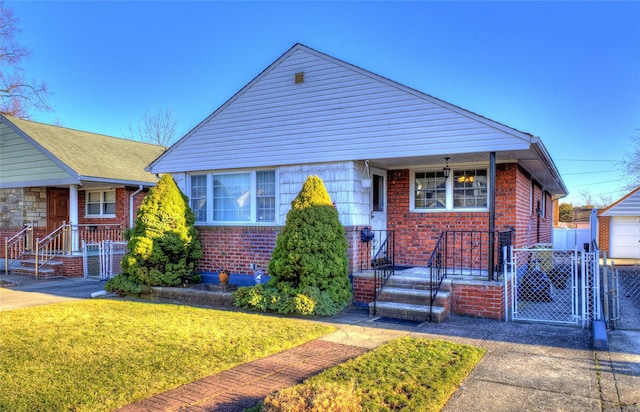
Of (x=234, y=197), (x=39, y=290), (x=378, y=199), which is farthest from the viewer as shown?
(x=39, y=290)

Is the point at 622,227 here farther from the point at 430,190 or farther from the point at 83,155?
the point at 83,155

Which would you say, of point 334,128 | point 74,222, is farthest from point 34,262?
point 334,128

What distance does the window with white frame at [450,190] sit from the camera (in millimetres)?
9344

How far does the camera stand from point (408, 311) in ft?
24.0

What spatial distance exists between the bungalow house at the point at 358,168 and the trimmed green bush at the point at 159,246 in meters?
0.88

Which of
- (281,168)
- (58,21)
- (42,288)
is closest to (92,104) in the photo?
(58,21)

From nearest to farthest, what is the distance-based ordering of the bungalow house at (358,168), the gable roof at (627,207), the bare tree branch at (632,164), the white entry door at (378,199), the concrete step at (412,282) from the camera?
1. the concrete step at (412,282)
2. the bungalow house at (358,168)
3. the white entry door at (378,199)
4. the gable roof at (627,207)
5. the bare tree branch at (632,164)

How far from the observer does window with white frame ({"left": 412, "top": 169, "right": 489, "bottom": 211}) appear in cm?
934

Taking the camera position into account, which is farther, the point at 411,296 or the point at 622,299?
the point at 622,299

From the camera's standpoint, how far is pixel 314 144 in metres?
9.51

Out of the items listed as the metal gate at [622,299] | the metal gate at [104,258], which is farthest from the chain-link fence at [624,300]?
the metal gate at [104,258]

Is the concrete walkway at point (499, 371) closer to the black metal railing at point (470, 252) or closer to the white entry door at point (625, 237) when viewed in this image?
the black metal railing at point (470, 252)

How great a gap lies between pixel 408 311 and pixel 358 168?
3.33 m

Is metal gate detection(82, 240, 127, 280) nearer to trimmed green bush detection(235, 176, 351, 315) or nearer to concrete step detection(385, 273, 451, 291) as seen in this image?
trimmed green bush detection(235, 176, 351, 315)
